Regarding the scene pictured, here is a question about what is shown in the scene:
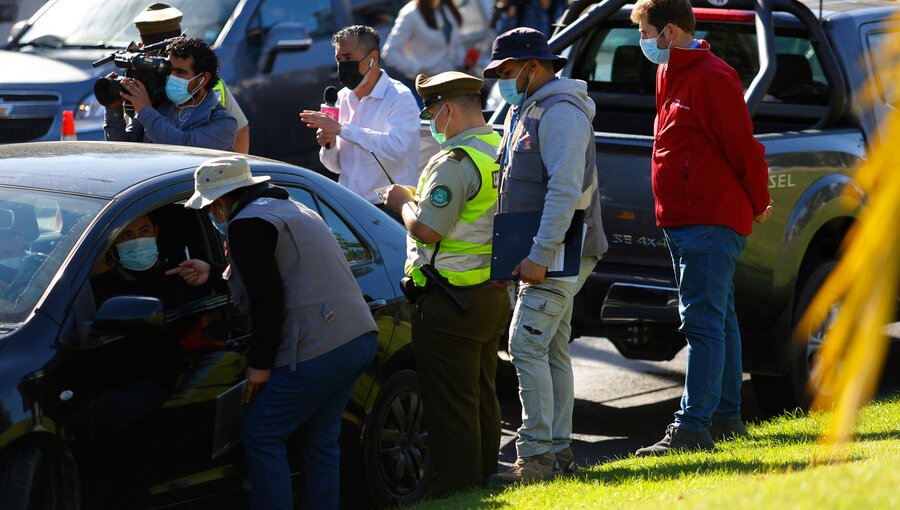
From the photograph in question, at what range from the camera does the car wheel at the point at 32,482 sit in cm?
419

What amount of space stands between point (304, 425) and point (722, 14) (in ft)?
13.6

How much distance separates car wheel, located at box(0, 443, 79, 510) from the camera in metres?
4.19

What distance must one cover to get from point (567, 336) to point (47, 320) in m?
2.37

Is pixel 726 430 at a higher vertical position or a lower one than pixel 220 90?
lower

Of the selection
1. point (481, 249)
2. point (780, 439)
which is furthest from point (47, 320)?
point (780, 439)

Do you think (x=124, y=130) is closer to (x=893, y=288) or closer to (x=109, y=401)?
(x=109, y=401)

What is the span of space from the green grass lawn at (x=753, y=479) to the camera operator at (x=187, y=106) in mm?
2467

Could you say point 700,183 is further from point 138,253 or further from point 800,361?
point 138,253

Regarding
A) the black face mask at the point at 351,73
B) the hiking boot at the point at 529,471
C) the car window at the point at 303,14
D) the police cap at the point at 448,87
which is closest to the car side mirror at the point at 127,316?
the police cap at the point at 448,87

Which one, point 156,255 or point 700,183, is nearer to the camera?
point 156,255

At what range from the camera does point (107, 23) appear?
1085 cm

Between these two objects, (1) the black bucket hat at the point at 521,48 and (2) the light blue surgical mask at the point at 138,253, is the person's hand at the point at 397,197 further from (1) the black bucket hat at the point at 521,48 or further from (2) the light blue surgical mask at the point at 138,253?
(2) the light blue surgical mask at the point at 138,253

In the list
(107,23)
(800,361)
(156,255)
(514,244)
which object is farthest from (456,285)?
(107,23)

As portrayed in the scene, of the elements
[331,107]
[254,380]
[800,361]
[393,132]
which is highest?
[331,107]
